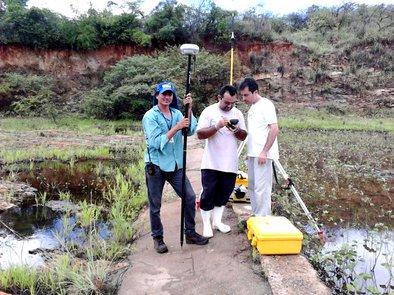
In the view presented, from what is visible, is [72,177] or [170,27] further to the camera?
[170,27]

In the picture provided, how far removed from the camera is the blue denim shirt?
4.25 m

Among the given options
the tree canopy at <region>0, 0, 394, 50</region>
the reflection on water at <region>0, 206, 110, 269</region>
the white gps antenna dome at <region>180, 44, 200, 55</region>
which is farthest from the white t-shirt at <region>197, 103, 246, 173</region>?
the tree canopy at <region>0, 0, 394, 50</region>

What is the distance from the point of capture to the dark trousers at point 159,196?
14.4 feet

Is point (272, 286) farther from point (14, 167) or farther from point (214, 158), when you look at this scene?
point (14, 167)

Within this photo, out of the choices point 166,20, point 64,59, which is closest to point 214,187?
point 166,20

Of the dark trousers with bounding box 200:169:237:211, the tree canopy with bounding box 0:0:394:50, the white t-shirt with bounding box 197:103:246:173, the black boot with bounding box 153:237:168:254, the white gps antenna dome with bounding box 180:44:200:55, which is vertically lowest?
the black boot with bounding box 153:237:168:254

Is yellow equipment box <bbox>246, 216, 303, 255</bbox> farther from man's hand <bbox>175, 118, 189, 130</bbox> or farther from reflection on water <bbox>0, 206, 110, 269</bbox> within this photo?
reflection on water <bbox>0, 206, 110, 269</bbox>

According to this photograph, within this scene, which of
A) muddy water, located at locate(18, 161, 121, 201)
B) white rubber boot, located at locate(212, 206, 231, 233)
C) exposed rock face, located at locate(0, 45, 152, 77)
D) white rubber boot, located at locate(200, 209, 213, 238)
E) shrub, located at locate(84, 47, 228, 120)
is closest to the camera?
white rubber boot, located at locate(200, 209, 213, 238)

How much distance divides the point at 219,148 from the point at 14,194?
4392 millimetres

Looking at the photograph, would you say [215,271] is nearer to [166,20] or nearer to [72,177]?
[72,177]

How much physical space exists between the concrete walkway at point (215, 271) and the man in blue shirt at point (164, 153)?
197mm

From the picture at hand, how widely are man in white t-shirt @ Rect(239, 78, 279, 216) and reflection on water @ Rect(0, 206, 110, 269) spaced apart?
2022 mm

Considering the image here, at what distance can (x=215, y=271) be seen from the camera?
13.4 ft

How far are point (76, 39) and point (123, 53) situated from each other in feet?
8.20
